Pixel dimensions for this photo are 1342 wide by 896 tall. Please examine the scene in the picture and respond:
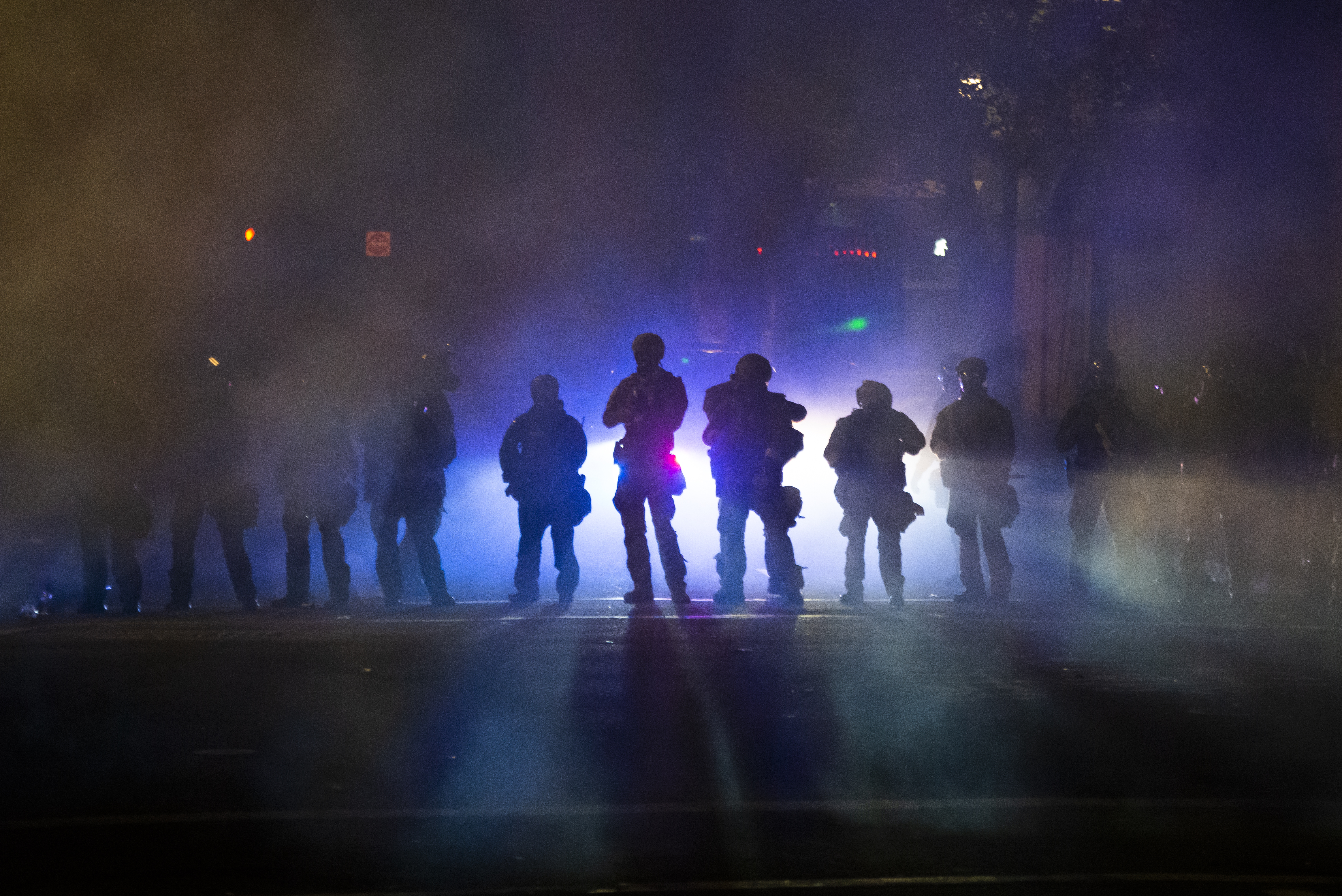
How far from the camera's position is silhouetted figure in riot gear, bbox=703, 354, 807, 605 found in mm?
9836

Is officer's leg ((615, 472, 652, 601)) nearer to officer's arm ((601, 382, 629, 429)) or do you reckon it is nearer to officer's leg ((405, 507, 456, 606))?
officer's arm ((601, 382, 629, 429))

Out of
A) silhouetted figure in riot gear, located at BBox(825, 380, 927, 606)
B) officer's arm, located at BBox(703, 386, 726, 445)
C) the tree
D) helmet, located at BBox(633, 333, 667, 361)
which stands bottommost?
silhouetted figure in riot gear, located at BBox(825, 380, 927, 606)

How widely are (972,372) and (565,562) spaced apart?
3050 mm

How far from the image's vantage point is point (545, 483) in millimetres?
9844

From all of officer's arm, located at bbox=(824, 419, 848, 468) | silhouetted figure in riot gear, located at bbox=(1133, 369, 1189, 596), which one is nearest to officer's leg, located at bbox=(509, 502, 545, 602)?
officer's arm, located at bbox=(824, 419, 848, 468)

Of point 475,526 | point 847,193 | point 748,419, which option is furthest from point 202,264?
point 847,193

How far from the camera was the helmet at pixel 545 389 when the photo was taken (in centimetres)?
983

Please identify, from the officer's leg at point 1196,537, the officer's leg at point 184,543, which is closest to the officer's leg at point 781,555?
the officer's leg at point 1196,537

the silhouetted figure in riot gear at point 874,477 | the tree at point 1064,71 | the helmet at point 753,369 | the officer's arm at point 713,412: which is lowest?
the silhouetted figure in riot gear at point 874,477

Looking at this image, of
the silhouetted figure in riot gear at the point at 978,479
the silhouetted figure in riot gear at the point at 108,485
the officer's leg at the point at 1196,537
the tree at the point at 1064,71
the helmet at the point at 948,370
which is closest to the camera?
the silhouetted figure in riot gear at the point at 108,485

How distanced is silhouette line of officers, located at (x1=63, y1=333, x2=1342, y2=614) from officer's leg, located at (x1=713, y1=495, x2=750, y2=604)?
0.01 meters

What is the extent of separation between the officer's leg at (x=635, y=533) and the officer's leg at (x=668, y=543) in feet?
0.29

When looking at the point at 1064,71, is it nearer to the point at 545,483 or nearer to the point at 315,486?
the point at 545,483

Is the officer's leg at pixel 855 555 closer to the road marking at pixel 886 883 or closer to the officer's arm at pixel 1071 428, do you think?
the officer's arm at pixel 1071 428
